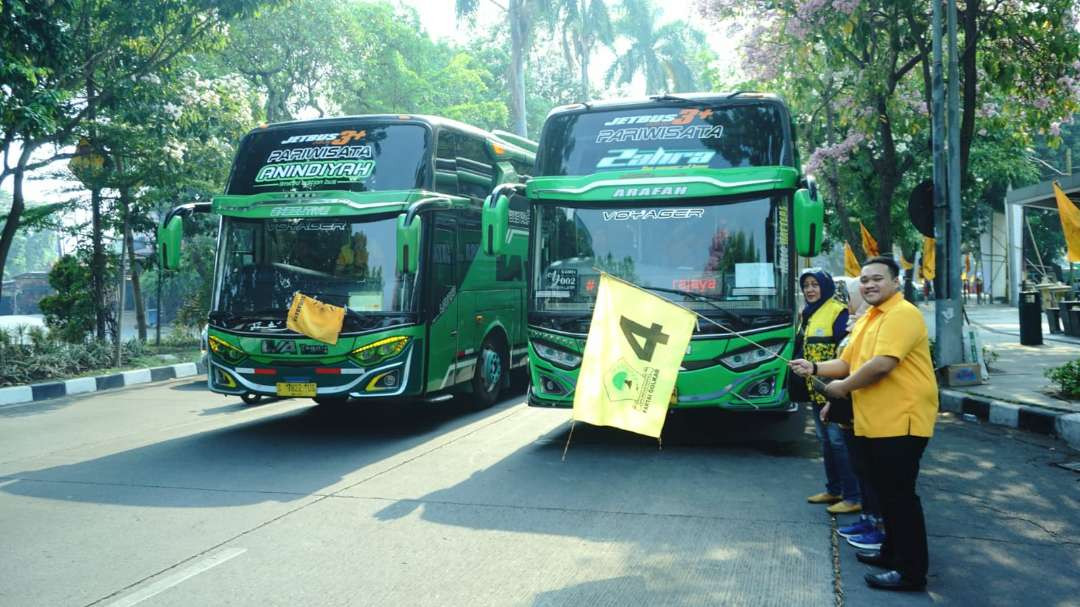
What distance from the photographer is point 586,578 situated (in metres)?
4.71

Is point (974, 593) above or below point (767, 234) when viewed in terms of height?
below

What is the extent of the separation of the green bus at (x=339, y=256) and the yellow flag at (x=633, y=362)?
9.41 ft

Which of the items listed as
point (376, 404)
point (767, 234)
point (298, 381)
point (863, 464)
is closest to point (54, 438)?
point (298, 381)

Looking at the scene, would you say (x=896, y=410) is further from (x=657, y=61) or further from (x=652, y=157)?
(x=657, y=61)

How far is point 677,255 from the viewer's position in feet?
27.0

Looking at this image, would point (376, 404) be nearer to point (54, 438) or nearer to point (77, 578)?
point (54, 438)

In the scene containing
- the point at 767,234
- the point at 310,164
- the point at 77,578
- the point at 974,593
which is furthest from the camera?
the point at 310,164

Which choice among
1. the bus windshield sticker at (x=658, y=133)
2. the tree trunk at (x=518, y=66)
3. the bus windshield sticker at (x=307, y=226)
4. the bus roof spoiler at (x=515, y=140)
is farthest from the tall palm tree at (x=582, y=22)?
the bus windshield sticker at (x=307, y=226)

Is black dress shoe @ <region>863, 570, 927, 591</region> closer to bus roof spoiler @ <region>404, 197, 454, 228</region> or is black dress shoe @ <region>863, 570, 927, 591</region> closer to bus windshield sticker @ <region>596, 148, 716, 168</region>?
bus windshield sticker @ <region>596, 148, 716, 168</region>

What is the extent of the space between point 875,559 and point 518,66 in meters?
26.3

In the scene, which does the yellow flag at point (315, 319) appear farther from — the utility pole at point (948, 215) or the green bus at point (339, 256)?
the utility pole at point (948, 215)

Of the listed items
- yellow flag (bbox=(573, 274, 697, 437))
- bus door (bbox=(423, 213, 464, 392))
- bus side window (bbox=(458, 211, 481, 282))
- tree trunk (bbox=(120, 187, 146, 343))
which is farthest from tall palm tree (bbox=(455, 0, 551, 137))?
yellow flag (bbox=(573, 274, 697, 437))

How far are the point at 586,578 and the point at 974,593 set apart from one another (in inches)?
73.5

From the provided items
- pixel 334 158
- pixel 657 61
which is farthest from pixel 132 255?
pixel 657 61
